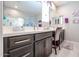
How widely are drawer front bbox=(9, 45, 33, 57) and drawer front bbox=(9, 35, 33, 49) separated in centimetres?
6

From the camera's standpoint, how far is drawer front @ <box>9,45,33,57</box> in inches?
46.9

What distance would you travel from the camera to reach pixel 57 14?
6.34 meters

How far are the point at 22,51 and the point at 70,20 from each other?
208 inches

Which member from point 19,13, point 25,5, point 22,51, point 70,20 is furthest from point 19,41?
point 70,20

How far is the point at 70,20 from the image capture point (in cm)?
612

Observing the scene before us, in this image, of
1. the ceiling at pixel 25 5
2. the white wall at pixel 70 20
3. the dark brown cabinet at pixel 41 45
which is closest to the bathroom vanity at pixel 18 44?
the dark brown cabinet at pixel 41 45

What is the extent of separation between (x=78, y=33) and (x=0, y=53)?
5.80 meters

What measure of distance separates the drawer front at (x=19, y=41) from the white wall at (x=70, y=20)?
4.99 metres

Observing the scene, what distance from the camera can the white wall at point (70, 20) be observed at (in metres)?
6.00

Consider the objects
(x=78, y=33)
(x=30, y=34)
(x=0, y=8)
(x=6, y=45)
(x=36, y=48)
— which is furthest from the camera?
(x=78, y=33)

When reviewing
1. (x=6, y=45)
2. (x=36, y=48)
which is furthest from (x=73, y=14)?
(x=6, y=45)

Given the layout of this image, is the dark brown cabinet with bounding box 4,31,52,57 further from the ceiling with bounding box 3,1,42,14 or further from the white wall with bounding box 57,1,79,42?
the white wall with bounding box 57,1,79,42

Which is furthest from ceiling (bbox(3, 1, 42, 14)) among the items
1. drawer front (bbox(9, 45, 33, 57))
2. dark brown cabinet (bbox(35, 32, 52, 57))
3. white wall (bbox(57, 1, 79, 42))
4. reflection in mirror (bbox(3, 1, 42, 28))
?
white wall (bbox(57, 1, 79, 42))

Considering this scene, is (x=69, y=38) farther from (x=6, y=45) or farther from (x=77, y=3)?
(x=6, y=45)
